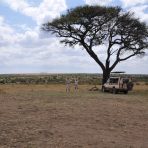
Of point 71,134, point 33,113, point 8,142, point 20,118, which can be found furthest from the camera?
point 33,113

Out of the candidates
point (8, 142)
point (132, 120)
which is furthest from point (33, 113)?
point (8, 142)

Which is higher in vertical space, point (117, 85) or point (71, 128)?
point (117, 85)

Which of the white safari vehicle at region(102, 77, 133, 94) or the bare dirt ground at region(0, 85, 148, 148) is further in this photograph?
the white safari vehicle at region(102, 77, 133, 94)

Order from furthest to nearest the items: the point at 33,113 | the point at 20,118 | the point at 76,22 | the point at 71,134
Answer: the point at 76,22 → the point at 33,113 → the point at 20,118 → the point at 71,134

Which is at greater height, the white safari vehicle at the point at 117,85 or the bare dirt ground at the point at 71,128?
the white safari vehicle at the point at 117,85

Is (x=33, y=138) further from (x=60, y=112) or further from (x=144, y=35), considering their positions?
(x=144, y=35)

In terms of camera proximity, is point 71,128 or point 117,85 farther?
point 117,85

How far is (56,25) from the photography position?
168 ft

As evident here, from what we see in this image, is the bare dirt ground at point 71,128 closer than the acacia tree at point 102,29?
Yes

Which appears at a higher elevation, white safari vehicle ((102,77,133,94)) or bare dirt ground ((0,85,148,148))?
white safari vehicle ((102,77,133,94))

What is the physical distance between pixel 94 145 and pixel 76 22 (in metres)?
37.5

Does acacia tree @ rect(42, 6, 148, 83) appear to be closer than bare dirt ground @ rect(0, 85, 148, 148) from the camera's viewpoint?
No

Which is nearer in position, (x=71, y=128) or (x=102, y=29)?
(x=71, y=128)

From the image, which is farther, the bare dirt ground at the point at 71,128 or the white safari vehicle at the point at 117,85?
the white safari vehicle at the point at 117,85
